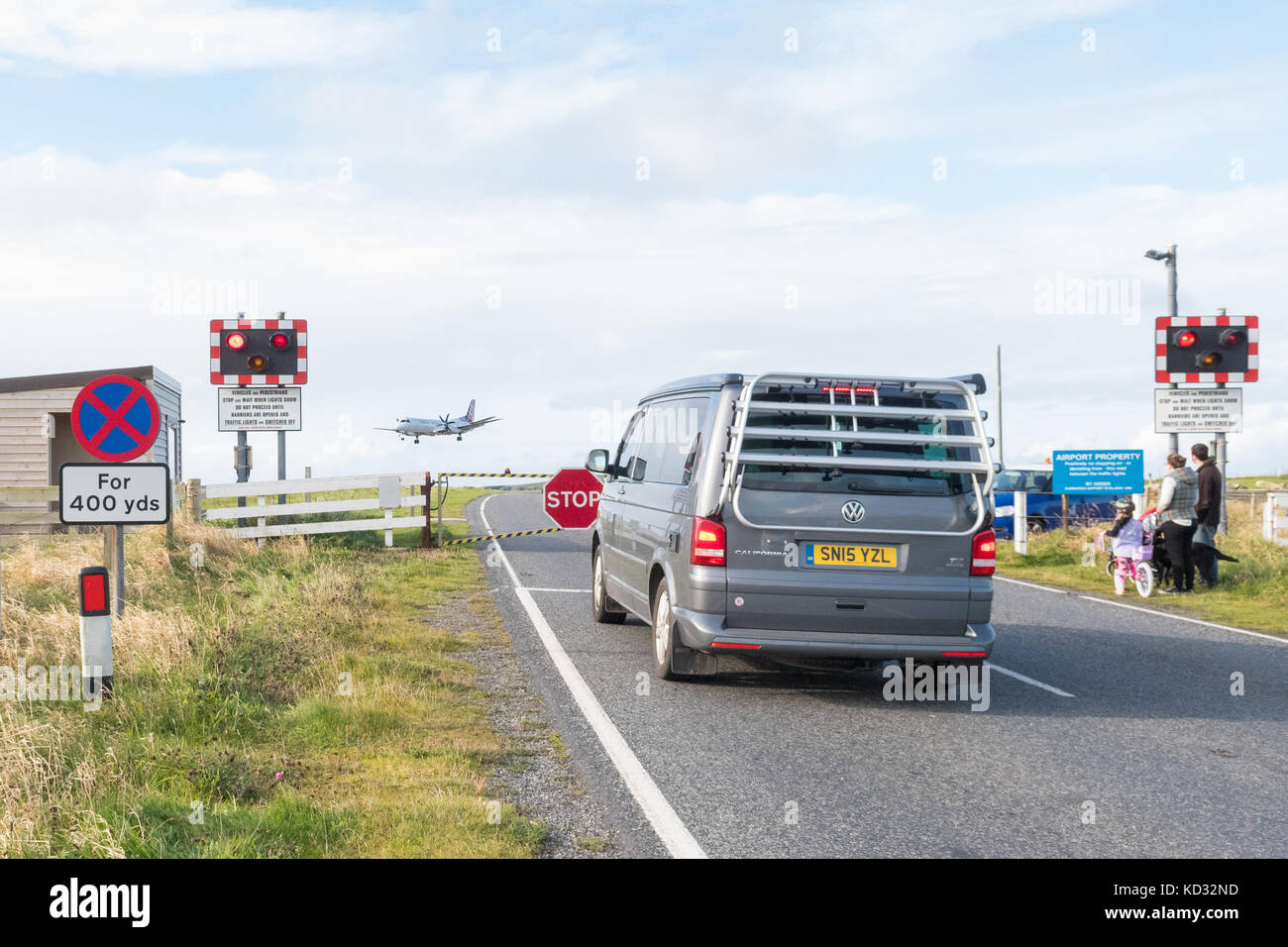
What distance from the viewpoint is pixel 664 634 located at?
7.76 m

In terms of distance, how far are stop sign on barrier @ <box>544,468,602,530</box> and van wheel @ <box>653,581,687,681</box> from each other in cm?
1038

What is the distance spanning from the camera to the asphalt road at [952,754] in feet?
15.1

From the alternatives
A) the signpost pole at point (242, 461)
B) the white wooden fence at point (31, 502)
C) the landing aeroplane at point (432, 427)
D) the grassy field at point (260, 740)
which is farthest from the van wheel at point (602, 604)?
the landing aeroplane at point (432, 427)

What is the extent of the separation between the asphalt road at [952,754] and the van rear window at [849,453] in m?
1.49

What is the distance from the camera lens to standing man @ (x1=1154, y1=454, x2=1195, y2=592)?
14047mm

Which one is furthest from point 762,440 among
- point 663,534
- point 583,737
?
point 583,737

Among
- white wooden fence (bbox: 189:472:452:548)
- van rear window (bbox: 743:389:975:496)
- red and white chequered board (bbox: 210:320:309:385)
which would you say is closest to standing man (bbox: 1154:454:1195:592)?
van rear window (bbox: 743:389:975:496)

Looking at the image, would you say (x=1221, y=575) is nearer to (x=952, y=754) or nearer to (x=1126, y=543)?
(x=1126, y=543)

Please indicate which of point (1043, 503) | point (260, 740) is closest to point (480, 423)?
point (1043, 503)

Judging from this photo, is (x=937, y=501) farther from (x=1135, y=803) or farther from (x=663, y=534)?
(x=1135, y=803)

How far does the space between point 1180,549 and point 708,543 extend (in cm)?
986
